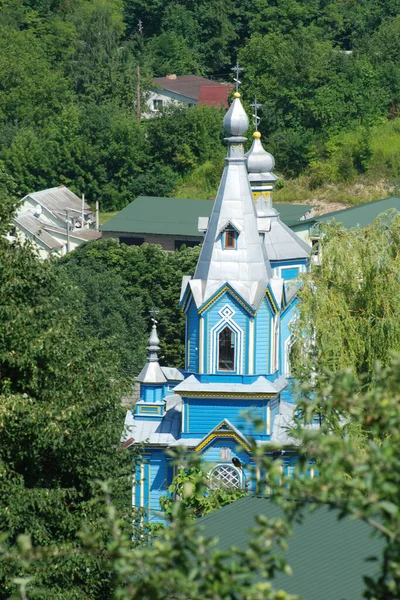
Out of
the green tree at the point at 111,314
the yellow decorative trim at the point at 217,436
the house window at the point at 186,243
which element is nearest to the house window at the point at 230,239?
the yellow decorative trim at the point at 217,436

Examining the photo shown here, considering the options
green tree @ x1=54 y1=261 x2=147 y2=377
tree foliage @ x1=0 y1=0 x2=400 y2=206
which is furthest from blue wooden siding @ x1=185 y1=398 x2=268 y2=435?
tree foliage @ x1=0 y1=0 x2=400 y2=206

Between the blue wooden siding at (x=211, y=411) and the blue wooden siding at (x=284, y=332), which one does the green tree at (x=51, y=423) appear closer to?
the blue wooden siding at (x=211, y=411)

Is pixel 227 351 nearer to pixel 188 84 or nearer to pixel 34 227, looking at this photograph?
pixel 34 227

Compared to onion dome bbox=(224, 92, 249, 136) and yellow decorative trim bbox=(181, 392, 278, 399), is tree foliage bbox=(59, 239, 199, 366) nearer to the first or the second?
onion dome bbox=(224, 92, 249, 136)

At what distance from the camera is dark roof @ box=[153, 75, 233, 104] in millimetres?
68500

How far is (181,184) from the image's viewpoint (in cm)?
6138

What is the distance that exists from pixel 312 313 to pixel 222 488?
432cm

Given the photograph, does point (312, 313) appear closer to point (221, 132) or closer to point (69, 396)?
point (69, 396)

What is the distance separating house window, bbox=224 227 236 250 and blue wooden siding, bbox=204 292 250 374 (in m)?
0.91

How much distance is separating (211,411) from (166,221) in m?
27.7

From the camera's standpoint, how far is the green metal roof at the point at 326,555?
14492mm

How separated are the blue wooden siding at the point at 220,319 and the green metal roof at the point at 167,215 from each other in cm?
2514

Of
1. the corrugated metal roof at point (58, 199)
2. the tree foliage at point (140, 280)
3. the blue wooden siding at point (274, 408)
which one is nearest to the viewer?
the blue wooden siding at point (274, 408)

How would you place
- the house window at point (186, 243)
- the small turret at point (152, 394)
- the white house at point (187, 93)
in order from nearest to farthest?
the small turret at point (152, 394) < the house window at point (186, 243) < the white house at point (187, 93)
